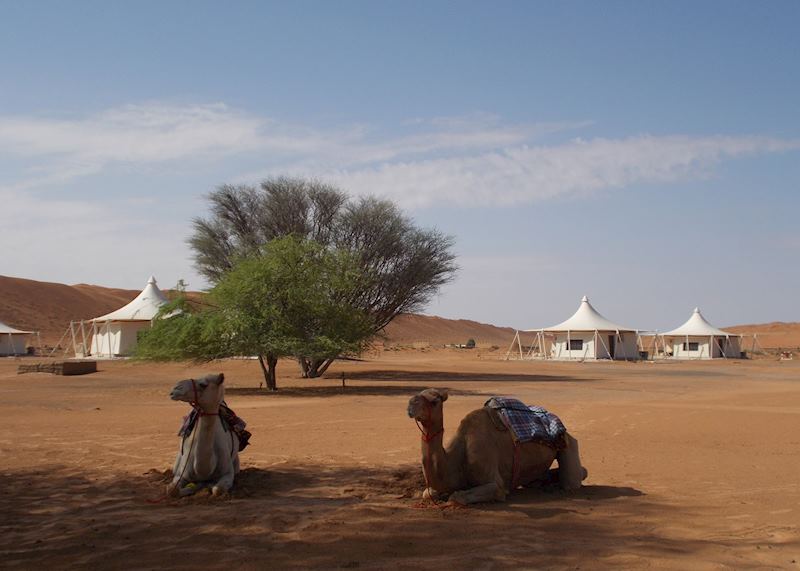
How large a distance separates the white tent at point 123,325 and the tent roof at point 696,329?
132 feet

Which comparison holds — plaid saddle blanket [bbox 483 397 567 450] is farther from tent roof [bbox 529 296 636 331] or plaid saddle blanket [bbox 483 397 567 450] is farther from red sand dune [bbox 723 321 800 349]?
red sand dune [bbox 723 321 800 349]

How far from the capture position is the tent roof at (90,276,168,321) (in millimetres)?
47469

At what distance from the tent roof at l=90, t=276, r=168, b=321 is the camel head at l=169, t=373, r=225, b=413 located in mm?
39270

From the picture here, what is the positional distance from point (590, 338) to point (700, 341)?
1370cm

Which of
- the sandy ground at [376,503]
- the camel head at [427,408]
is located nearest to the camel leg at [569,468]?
the sandy ground at [376,503]

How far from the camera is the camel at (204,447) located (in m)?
8.30

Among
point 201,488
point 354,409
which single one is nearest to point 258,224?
point 354,409

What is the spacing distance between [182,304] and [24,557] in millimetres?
20681

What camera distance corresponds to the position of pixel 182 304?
26.5 meters

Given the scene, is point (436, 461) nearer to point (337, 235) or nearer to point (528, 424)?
point (528, 424)

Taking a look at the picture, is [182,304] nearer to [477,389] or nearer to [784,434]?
[477,389]

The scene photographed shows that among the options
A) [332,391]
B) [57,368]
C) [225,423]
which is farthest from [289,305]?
[225,423]

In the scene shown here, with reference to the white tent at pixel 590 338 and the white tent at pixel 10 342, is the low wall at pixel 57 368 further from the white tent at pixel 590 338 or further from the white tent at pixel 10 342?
the white tent at pixel 590 338

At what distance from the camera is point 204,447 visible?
8406mm
